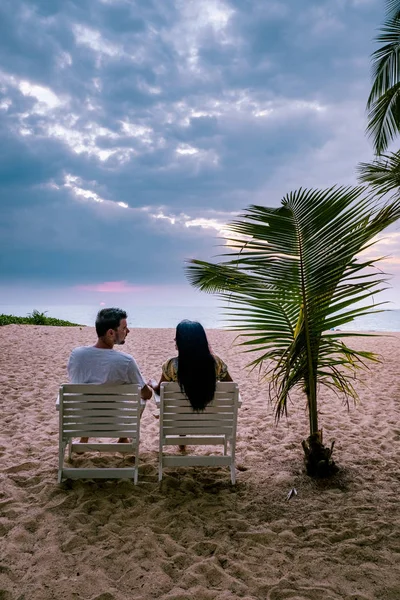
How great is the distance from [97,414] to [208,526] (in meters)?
1.30

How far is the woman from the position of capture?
3643 mm

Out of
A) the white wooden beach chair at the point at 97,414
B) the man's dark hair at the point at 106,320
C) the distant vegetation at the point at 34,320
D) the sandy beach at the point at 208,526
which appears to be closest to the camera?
the sandy beach at the point at 208,526

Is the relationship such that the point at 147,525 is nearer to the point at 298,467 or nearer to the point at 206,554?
the point at 206,554

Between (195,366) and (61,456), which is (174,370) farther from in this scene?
(61,456)

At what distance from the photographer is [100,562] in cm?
270

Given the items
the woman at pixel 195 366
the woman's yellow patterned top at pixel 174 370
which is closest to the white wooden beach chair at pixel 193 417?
the woman at pixel 195 366

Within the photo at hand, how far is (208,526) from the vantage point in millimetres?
3170

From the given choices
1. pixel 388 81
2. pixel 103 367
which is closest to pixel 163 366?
pixel 103 367

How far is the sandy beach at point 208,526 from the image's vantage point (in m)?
2.52

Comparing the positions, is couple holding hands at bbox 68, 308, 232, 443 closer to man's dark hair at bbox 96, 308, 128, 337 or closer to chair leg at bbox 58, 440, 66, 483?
man's dark hair at bbox 96, 308, 128, 337

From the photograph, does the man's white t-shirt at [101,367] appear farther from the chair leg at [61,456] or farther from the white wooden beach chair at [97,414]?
the chair leg at [61,456]

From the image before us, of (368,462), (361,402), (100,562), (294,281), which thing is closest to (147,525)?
(100,562)

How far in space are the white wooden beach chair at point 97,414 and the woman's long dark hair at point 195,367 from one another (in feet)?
1.44

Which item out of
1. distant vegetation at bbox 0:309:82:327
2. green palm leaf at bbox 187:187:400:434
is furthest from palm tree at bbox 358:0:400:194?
distant vegetation at bbox 0:309:82:327
